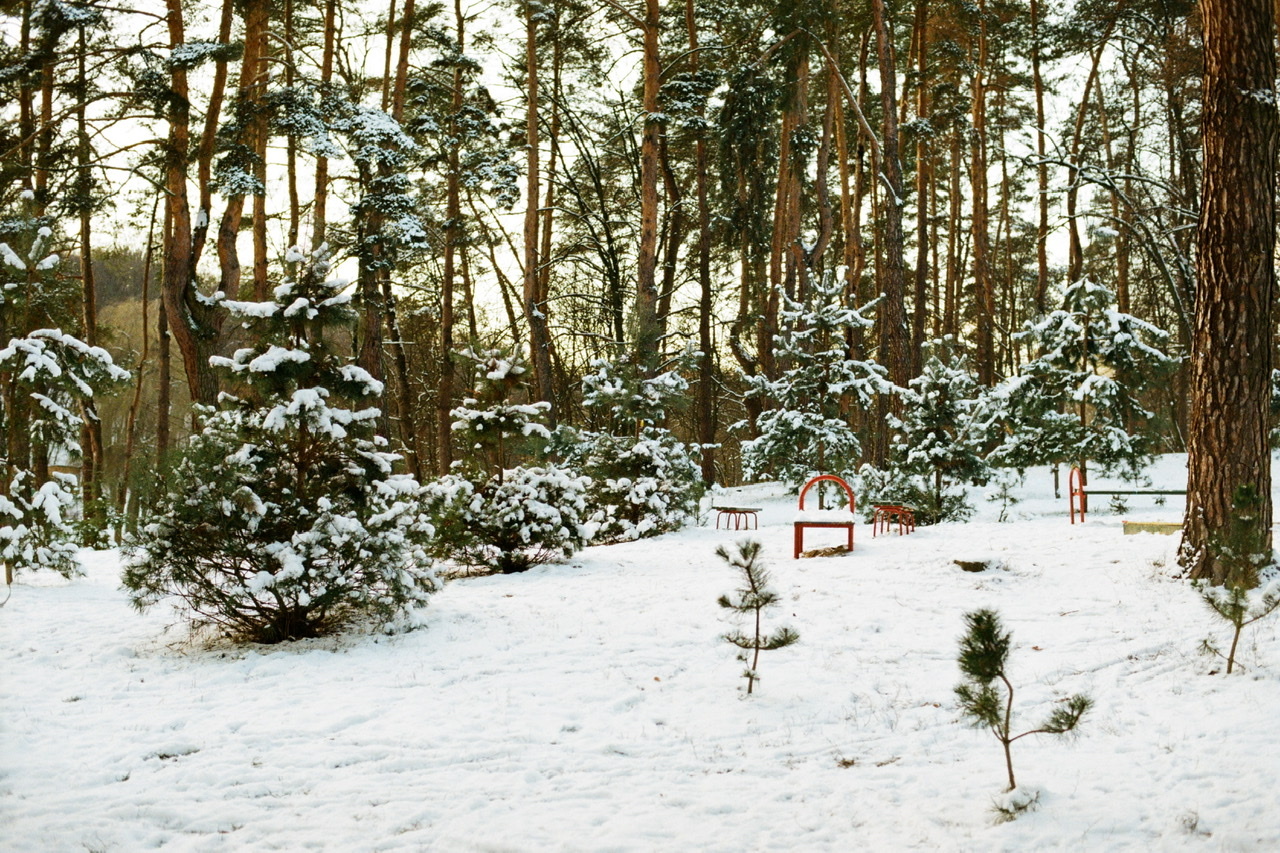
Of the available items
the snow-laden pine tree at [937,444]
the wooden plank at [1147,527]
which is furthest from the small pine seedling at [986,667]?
the snow-laden pine tree at [937,444]

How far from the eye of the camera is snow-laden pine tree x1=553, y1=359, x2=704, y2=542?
14.4 metres

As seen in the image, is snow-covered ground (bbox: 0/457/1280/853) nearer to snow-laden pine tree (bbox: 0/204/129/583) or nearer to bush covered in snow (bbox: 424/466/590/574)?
bush covered in snow (bbox: 424/466/590/574)

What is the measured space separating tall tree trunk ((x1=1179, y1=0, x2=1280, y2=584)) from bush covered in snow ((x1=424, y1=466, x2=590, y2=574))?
21.8 feet

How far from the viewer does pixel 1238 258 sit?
7340 mm

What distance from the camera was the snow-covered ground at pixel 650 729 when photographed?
410 cm

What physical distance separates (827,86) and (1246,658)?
18844mm

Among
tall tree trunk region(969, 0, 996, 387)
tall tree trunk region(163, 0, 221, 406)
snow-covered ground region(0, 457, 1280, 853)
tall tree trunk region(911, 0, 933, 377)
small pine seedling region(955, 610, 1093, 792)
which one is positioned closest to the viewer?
small pine seedling region(955, 610, 1093, 792)

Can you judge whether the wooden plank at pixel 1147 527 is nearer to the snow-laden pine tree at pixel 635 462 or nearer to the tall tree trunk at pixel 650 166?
the snow-laden pine tree at pixel 635 462

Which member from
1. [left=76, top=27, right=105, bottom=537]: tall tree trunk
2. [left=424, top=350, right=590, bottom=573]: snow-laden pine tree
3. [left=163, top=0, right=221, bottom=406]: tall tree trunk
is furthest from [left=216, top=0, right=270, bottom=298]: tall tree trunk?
[left=424, top=350, right=590, bottom=573]: snow-laden pine tree

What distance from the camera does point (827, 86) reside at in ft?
72.4

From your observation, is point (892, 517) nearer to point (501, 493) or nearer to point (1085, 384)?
point (1085, 384)

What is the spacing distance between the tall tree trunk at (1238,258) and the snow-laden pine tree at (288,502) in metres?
6.49

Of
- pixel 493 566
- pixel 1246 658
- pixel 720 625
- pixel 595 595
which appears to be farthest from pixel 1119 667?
pixel 493 566

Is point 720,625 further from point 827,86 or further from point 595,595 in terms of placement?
point 827,86
